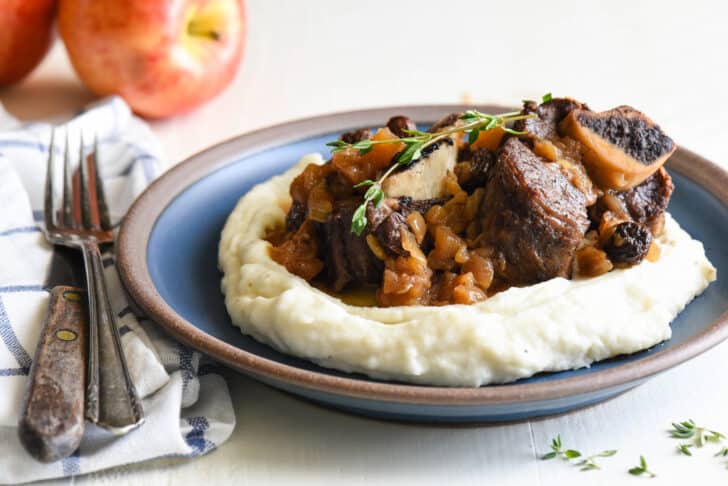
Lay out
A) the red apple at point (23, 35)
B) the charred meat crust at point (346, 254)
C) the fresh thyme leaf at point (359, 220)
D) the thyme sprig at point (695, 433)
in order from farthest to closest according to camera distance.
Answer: the red apple at point (23, 35) → the charred meat crust at point (346, 254) → the fresh thyme leaf at point (359, 220) → the thyme sprig at point (695, 433)

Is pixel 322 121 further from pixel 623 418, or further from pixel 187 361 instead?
pixel 623 418

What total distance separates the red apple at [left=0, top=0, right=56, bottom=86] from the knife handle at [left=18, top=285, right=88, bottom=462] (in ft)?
14.4

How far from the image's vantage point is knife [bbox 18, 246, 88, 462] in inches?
158

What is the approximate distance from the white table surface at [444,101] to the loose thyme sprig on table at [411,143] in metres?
0.99

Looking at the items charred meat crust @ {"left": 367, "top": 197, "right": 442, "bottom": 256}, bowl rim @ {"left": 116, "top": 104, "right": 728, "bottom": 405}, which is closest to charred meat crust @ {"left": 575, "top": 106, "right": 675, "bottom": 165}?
bowl rim @ {"left": 116, "top": 104, "right": 728, "bottom": 405}

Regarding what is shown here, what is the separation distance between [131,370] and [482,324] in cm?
165

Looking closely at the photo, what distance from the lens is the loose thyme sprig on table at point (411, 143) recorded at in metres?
4.84

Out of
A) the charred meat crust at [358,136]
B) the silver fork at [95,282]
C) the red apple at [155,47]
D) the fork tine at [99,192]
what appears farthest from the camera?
the red apple at [155,47]

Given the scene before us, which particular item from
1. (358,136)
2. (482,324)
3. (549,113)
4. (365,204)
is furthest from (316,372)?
(549,113)

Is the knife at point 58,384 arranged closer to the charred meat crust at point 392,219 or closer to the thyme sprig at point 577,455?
the charred meat crust at point 392,219

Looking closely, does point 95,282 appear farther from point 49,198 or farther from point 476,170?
point 476,170

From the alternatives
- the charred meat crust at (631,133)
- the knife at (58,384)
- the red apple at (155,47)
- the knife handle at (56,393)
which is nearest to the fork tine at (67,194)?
the knife at (58,384)

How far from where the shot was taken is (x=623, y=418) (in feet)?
15.1

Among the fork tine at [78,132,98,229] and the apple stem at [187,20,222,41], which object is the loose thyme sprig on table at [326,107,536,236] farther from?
the apple stem at [187,20,222,41]
